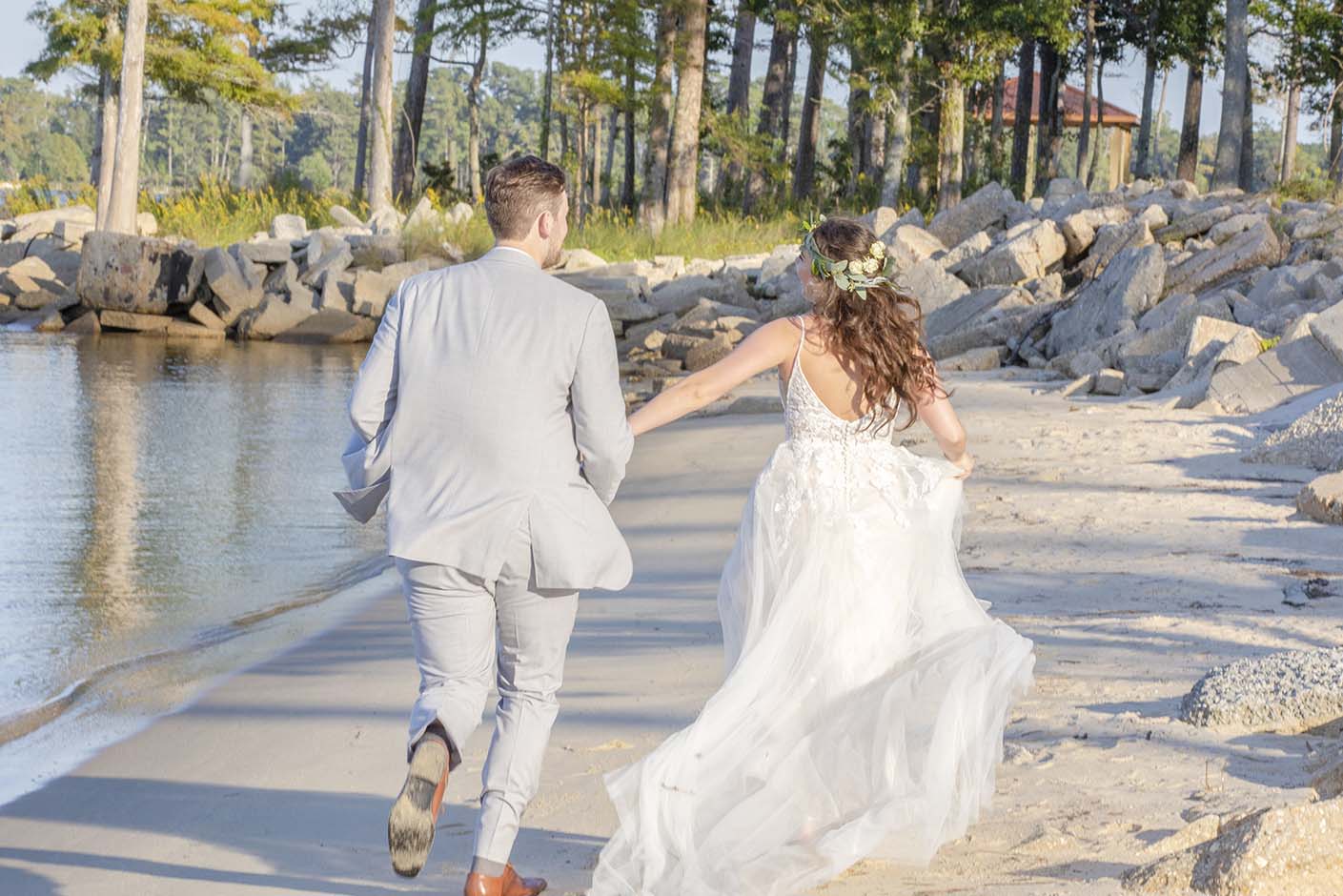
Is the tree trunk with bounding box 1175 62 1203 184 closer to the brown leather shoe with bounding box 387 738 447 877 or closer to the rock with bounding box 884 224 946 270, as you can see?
the rock with bounding box 884 224 946 270

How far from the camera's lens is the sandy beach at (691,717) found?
382cm

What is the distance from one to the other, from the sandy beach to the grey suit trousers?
389 millimetres

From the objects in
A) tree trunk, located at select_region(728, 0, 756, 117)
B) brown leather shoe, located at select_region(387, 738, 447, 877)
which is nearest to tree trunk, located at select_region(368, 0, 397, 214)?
tree trunk, located at select_region(728, 0, 756, 117)

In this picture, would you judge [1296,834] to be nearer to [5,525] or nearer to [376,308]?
[5,525]

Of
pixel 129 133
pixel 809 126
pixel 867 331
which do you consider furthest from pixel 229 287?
pixel 867 331

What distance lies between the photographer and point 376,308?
1041 inches

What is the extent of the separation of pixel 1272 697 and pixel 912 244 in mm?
18034

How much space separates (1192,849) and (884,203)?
25161 mm

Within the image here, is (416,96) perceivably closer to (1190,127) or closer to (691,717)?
(1190,127)

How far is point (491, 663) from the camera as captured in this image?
3.48 meters

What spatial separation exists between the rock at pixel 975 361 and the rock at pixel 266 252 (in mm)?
16542

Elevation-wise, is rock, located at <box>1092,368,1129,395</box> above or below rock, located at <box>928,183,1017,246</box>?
below

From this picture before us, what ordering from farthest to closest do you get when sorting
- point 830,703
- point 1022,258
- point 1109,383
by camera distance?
point 1022,258 < point 1109,383 < point 830,703

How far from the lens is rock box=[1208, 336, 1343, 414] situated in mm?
11180
